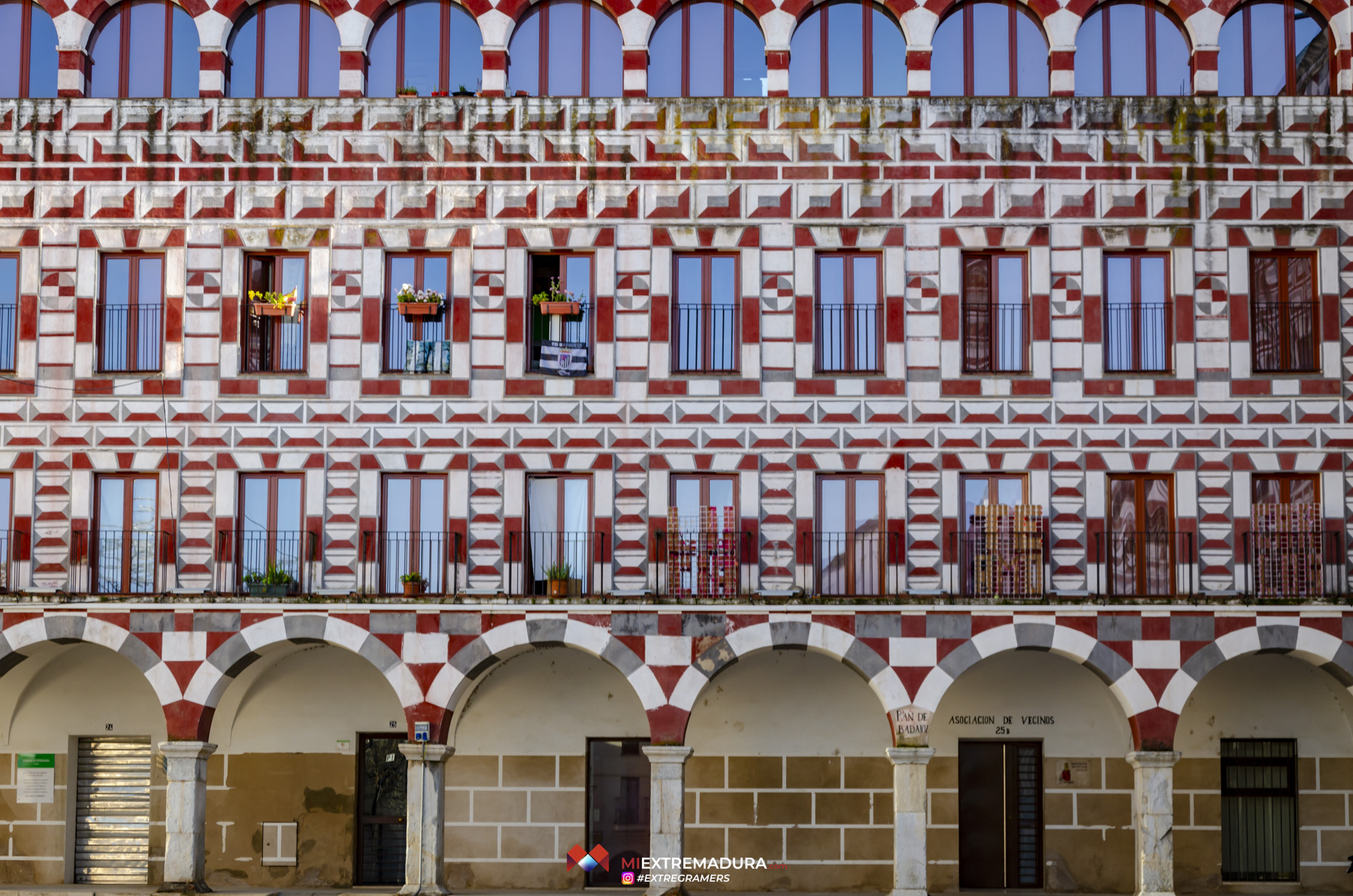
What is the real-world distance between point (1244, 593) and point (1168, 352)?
151 inches

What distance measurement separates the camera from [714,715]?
91.1 feet

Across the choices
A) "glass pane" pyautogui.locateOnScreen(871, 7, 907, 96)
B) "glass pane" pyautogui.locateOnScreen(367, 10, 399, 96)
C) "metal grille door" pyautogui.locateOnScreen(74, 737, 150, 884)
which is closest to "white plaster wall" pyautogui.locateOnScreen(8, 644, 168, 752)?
"metal grille door" pyautogui.locateOnScreen(74, 737, 150, 884)

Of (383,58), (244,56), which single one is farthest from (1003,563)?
(244,56)

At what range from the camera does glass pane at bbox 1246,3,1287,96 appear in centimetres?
2731

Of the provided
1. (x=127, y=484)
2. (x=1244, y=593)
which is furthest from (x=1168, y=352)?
(x=127, y=484)

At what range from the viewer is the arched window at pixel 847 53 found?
27.4m

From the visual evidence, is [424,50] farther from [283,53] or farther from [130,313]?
[130,313]

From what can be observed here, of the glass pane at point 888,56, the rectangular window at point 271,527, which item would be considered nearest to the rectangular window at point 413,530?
the rectangular window at point 271,527

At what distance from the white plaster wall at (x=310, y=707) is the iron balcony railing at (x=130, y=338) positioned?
5.23 m

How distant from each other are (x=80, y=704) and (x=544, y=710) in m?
7.63

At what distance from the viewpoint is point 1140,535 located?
2616cm

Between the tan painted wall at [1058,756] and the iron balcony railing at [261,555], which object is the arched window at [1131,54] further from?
the iron balcony railing at [261,555]

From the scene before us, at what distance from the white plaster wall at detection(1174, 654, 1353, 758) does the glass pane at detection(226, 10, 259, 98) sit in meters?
18.1

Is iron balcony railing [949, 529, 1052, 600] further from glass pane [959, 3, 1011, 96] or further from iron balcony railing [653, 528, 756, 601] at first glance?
glass pane [959, 3, 1011, 96]
